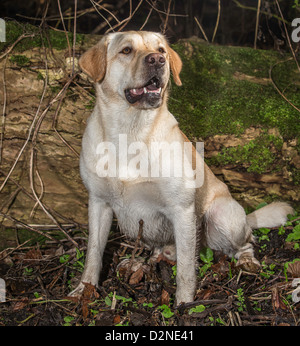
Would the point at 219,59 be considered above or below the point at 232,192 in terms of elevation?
above

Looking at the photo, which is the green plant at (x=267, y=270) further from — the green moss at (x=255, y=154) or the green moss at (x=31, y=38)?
the green moss at (x=31, y=38)

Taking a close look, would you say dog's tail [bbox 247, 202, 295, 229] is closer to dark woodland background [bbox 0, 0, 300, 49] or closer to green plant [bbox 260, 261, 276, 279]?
green plant [bbox 260, 261, 276, 279]

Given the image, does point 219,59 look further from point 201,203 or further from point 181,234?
point 181,234

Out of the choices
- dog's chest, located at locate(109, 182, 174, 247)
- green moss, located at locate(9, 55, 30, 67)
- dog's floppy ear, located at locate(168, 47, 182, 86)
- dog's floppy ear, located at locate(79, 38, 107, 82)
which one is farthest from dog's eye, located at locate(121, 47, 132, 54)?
green moss, located at locate(9, 55, 30, 67)

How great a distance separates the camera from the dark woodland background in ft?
16.3

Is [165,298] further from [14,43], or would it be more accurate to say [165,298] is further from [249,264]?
[14,43]

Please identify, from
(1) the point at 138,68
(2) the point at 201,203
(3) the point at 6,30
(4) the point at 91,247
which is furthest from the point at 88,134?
(3) the point at 6,30

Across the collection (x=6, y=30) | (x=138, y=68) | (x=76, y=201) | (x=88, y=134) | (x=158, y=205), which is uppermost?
(x=138, y=68)

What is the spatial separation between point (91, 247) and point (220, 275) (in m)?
0.98

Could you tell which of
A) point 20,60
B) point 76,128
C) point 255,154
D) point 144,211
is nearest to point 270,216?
point 255,154

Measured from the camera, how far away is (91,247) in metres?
3.06

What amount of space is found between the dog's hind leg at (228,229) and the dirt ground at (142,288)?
0.30ft
